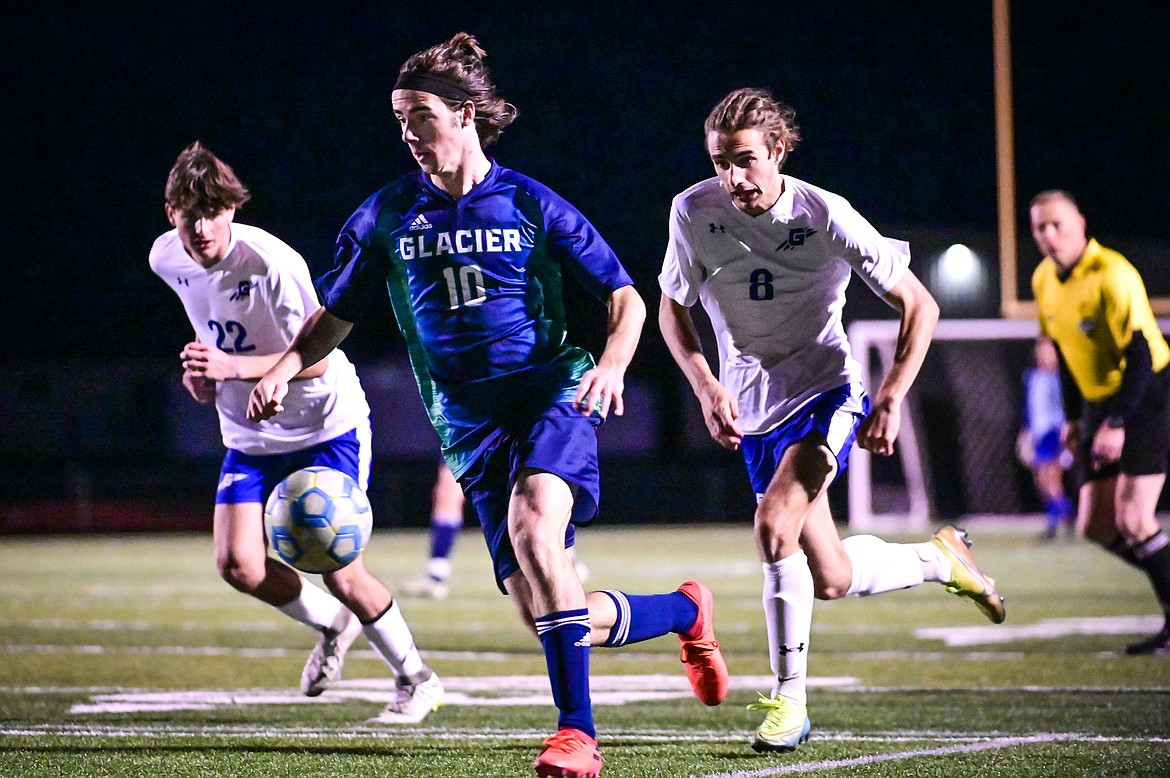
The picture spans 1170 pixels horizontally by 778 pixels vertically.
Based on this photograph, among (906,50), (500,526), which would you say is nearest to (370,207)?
(500,526)

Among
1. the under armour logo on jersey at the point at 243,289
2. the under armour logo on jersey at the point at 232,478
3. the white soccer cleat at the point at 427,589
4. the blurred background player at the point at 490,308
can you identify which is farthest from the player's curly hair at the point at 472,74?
the white soccer cleat at the point at 427,589

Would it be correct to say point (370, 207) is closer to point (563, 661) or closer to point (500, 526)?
point (500, 526)

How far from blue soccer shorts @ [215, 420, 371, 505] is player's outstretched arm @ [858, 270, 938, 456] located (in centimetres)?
205

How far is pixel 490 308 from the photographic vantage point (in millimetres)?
4852

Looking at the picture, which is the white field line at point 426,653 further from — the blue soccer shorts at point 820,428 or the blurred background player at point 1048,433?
the blurred background player at point 1048,433

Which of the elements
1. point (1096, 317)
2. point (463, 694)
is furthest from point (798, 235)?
point (1096, 317)

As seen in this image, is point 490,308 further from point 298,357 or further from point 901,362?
point 901,362

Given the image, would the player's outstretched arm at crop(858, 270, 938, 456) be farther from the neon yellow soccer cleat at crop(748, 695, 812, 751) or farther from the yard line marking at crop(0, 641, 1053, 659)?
the yard line marking at crop(0, 641, 1053, 659)

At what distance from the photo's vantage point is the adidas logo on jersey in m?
4.85

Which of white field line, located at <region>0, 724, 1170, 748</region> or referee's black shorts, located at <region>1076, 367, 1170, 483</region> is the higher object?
referee's black shorts, located at <region>1076, 367, 1170, 483</region>

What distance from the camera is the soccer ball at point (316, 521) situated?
5.47 metres

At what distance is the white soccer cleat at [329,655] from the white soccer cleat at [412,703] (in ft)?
0.95

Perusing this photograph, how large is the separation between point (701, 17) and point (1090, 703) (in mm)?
16799

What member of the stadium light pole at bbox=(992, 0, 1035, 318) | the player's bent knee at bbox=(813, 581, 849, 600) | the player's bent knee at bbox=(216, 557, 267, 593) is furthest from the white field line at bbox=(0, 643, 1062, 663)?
the stadium light pole at bbox=(992, 0, 1035, 318)
